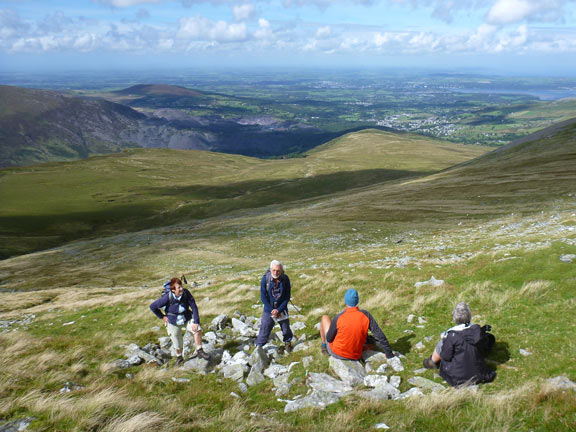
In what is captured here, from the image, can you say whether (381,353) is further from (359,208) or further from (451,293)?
(359,208)

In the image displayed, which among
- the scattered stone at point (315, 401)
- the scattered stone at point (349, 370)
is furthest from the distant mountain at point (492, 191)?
the scattered stone at point (315, 401)

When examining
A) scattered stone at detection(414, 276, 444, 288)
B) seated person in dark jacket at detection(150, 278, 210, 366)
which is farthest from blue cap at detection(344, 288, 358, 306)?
scattered stone at detection(414, 276, 444, 288)

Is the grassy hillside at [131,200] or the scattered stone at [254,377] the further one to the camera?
the grassy hillside at [131,200]

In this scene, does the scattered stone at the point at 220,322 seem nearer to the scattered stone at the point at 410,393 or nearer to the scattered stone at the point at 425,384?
the scattered stone at the point at 425,384

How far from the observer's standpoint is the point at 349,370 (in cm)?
1062

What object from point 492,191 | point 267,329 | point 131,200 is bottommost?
point 131,200

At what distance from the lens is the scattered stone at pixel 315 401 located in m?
8.81

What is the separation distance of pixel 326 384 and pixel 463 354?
12.6 feet

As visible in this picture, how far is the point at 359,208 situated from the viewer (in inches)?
2781

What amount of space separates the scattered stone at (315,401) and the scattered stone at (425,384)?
87.2 inches

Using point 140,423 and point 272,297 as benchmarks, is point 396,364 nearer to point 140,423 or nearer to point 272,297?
point 272,297

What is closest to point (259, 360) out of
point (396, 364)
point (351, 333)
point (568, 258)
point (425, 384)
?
point (351, 333)

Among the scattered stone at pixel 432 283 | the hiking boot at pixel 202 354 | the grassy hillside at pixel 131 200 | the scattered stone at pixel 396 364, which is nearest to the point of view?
the scattered stone at pixel 396 364

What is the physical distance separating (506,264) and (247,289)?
1575cm
